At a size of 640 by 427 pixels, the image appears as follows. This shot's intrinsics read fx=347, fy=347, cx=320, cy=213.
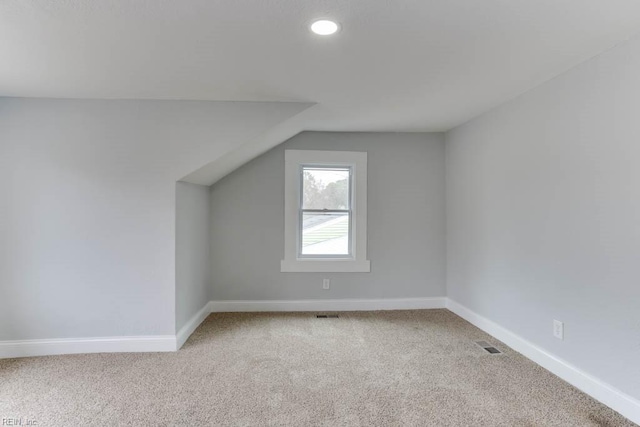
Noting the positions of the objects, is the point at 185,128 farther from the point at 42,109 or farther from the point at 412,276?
the point at 412,276

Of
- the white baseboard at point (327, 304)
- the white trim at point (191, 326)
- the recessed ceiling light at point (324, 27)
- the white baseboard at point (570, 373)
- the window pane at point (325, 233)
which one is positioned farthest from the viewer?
the window pane at point (325, 233)

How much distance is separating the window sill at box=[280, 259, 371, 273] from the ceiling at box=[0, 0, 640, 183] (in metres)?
1.86

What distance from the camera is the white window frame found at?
13.1ft

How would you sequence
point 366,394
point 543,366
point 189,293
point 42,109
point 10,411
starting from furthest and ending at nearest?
point 189,293 < point 42,109 < point 543,366 < point 366,394 < point 10,411

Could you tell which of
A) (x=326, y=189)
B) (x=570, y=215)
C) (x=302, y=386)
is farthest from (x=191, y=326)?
(x=570, y=215)

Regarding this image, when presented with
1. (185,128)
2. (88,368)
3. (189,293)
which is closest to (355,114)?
(185,128)

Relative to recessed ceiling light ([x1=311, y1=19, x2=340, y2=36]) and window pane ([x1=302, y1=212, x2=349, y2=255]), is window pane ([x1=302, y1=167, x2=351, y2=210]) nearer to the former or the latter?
window pane ([x1=302, y1=212, x2=349, y2=255])

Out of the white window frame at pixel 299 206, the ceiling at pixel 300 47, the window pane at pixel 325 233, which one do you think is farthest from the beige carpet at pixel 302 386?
the ceiling at pixel 300 47

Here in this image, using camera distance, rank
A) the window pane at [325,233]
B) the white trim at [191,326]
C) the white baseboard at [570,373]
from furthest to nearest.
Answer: the window pane at [325,233], the white trim at [191,326], the white baseboard at [570,373]

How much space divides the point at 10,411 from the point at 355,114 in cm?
326

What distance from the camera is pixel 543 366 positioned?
8.38 ft

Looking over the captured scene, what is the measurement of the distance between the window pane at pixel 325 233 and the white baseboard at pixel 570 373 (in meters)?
1.66

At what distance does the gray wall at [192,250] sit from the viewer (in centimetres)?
300

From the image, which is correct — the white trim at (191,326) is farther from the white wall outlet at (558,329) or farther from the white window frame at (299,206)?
the white wall outlet at (558,329)
